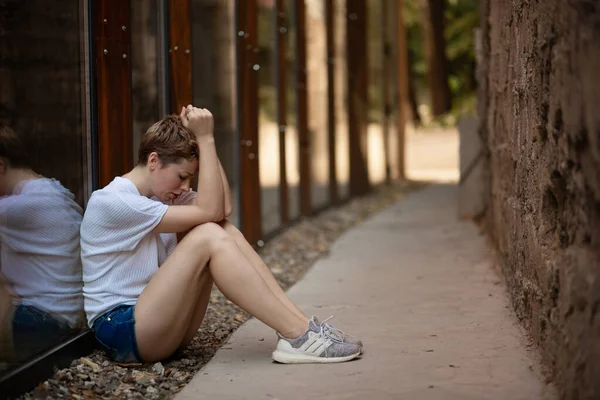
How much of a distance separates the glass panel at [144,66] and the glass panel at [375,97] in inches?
317

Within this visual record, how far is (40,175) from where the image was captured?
15.0 ft

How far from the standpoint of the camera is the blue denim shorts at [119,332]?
4.72m

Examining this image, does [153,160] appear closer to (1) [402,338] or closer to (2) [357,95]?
(1) [402,338]

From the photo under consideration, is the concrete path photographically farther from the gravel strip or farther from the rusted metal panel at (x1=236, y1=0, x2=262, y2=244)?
the rusted metal panel at (x1=236, y1=0, x2=262, y2=244)

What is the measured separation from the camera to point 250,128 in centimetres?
885

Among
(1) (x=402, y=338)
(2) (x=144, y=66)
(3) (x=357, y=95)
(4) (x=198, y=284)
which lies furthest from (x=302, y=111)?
(4) (x=198, y=284)

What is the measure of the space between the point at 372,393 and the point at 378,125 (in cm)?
1091

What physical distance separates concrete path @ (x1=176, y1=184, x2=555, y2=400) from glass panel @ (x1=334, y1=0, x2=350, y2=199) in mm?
3860

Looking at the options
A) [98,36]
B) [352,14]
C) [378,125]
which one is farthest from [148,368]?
[378,125]

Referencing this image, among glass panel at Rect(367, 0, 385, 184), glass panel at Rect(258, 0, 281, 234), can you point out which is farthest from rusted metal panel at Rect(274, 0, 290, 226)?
glass panel at Rect(367, 0, 385, 184)

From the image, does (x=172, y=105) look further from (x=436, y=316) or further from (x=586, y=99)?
(x=586, y=99)

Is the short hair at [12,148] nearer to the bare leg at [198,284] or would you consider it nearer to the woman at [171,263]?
the woman at [171,263]

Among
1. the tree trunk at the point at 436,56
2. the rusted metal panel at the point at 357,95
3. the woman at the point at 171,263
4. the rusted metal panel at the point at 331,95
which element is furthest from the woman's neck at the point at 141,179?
the tree trunk at the point at 436,56

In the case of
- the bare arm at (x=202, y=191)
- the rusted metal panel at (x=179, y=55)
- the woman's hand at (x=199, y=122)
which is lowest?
the bare arm at (x=202, y=191)
